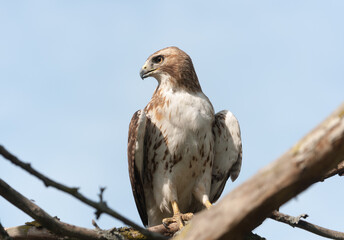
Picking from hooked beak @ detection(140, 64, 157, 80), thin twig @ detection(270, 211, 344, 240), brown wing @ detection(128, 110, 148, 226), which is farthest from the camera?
hooked beak @ detection(140, 64, 157, 80)

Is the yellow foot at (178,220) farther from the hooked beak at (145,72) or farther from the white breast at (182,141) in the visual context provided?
the hooked beak at (145,72)

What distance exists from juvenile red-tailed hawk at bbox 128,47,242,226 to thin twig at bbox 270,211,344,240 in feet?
Result: 4.88

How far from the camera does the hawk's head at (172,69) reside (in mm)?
8508

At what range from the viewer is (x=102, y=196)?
13.4ft

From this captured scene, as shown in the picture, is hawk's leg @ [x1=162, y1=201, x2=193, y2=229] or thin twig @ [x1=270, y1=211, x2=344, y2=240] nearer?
thin twig @ [x1=270, y1=211, x2=344, y2=240]

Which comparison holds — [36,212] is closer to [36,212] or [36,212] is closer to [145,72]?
[36,212]

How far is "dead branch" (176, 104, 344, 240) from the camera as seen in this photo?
9.89ft

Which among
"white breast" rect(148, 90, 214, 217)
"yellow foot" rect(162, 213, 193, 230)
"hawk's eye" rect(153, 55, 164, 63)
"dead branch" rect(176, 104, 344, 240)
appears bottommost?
"dead branch" rect(176, 104, 344, 240)

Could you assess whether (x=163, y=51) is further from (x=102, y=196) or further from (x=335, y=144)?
(x=335, y=144)

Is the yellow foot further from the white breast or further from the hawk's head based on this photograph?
the hawk's head

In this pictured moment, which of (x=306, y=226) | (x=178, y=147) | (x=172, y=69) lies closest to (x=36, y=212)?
(x=306, y=226)

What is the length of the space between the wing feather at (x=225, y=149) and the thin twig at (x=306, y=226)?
2149 mm

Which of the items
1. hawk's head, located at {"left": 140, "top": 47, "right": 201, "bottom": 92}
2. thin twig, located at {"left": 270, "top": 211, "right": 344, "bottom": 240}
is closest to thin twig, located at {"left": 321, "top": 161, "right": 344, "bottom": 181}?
thin twig, located at {"left": 270, "top": 211, "right": 344, "bottom": 240}

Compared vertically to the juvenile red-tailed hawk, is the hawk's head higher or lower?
higher
